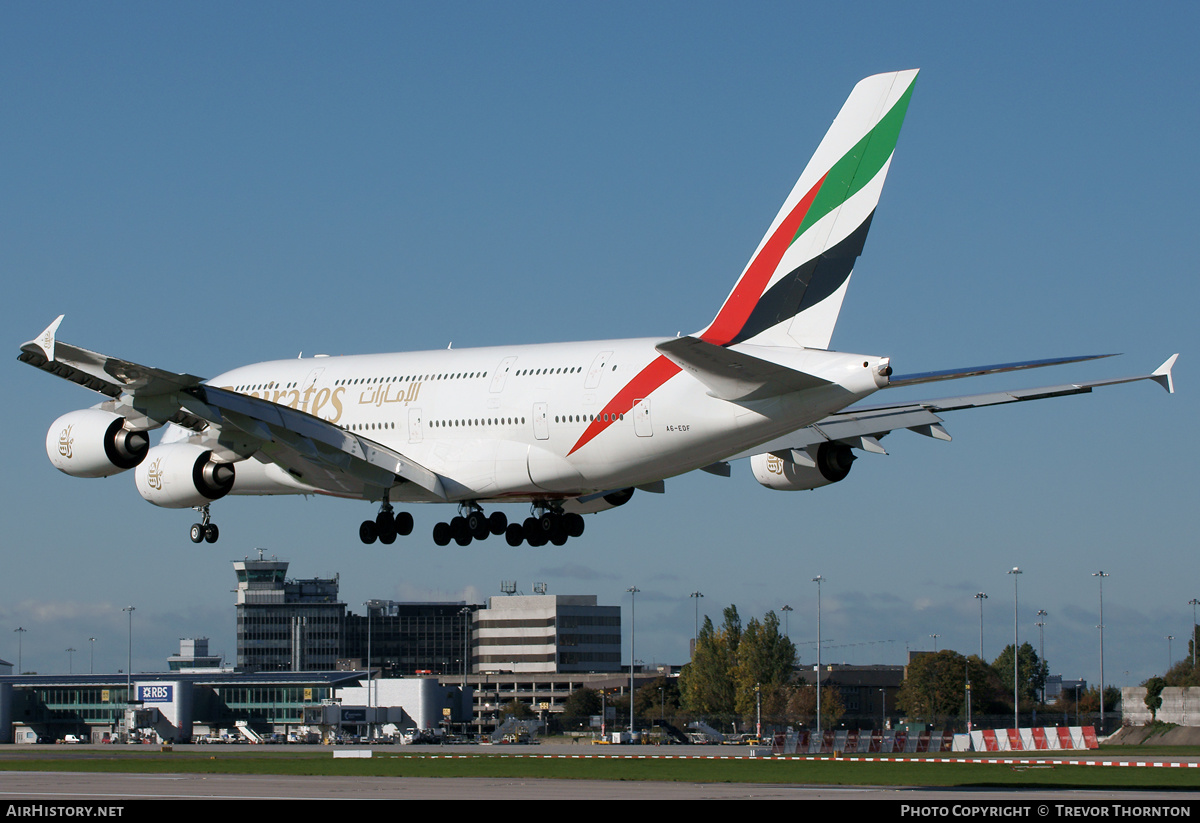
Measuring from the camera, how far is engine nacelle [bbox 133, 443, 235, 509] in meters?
36.1

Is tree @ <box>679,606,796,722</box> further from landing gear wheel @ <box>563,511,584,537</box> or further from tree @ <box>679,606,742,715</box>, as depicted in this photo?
landing gear wheel @ <box>563,511,584,537</box>

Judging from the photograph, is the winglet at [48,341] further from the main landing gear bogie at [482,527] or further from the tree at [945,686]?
the tree at [945,686]

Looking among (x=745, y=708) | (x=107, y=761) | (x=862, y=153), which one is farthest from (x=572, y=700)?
(x=862, y=153)

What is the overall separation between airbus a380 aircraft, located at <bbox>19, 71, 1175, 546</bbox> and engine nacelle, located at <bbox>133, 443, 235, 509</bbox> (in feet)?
0.17

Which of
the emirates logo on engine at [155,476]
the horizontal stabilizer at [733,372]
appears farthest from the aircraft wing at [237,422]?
the horizontal stabilizer at [733,372]

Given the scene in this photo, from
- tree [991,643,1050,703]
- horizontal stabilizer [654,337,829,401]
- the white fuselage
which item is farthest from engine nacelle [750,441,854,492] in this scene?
tree [991,643,1050,703]

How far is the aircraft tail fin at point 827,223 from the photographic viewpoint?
29031mm

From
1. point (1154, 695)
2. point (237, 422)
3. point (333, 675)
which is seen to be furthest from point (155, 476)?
point (333, 675)

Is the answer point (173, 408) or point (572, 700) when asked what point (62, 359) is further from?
point (572, 700)

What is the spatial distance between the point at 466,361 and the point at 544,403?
11.6 ft

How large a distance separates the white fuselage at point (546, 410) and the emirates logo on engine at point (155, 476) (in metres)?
2.14

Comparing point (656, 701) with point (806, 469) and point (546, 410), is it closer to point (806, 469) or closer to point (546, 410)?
A: point (806, 469)

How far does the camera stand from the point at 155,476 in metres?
36.8
